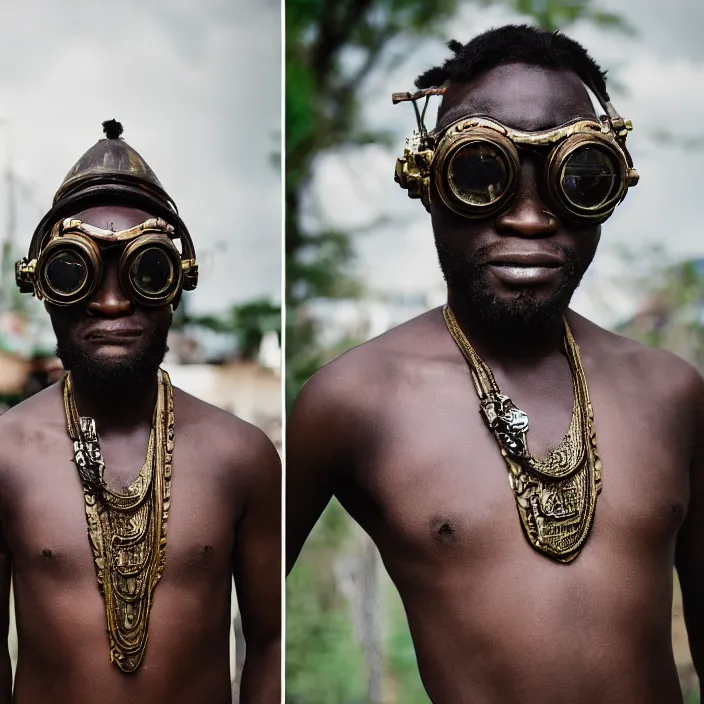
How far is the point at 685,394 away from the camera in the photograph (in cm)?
240

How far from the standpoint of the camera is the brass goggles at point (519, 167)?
2178 mm

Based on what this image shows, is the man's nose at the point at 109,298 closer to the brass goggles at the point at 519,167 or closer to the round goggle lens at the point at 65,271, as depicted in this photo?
the round goggle lens at the point at 65,271

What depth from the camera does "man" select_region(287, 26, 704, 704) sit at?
217 centimetres

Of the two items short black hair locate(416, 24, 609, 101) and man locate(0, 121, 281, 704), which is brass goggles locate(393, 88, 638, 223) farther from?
man locate(0, 121, 281, 704)

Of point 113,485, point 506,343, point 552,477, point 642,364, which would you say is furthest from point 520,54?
point 113,485

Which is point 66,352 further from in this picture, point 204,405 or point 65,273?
point 204,405

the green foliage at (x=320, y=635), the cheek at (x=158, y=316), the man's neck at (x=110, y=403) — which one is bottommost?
the green foliage at (x=320, y=635)

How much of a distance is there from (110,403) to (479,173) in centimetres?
100

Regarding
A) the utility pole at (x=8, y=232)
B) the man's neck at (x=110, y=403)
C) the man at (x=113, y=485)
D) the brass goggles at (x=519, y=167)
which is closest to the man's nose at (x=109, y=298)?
the man at (x=113, y=485)

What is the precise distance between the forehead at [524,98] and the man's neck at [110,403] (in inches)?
37.4

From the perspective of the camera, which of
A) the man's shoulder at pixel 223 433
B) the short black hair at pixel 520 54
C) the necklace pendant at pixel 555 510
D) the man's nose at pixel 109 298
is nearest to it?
the necklace pendant at pixel 555 510

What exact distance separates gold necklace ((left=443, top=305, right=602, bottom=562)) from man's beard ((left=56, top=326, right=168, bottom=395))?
758 mm

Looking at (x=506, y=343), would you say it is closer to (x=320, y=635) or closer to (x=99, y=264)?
(x=99, y=264)

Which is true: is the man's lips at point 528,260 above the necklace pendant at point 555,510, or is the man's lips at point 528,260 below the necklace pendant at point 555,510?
above
